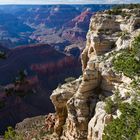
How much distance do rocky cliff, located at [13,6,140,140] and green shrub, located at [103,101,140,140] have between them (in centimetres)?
25

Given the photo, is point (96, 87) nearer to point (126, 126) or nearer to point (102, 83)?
point (102, 83)

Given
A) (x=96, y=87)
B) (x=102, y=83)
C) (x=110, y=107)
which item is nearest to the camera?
(x=110, y=107)

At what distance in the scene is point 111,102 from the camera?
124ft

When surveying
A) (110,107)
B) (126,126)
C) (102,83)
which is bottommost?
(102,83)

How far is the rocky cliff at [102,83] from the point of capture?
125 feet

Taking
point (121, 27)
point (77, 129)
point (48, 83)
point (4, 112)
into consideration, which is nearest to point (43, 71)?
point (48, 83)

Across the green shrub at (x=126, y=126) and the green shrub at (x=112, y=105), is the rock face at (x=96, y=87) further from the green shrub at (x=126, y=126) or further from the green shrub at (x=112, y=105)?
the green shrub at (x=126, y=126)

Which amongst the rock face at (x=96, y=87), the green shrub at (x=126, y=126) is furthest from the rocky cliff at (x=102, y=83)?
the green shrub at (x=126, y=126)

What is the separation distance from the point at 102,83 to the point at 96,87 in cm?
96

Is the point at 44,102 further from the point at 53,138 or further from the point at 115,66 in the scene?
the point at 115,66

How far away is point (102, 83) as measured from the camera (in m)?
44.2

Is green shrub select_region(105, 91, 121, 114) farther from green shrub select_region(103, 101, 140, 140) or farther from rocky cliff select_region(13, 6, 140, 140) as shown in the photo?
green shrub select_region(103, 101, 140, 140)

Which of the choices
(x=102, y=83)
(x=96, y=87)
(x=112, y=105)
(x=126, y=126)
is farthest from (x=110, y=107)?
(x=96, y=87)

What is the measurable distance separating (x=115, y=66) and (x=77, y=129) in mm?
7987
